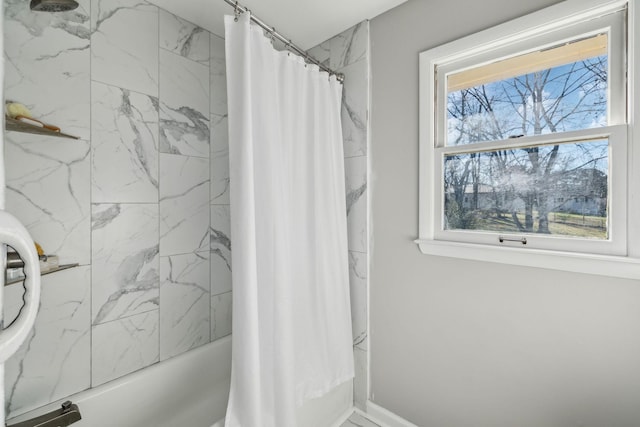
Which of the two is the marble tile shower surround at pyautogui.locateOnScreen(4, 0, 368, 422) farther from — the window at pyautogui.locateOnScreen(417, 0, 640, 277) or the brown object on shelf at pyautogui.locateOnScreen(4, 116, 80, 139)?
the window at pyautogui.locateOnScreen(417, 0, 640, 277)

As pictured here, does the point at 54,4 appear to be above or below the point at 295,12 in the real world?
below

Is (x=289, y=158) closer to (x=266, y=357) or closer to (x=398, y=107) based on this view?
(x=398, y=107)

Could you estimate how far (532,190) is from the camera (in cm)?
126

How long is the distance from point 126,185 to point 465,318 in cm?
189

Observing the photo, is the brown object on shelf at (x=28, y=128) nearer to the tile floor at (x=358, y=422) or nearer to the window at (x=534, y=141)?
the window at (x=534, y=141)

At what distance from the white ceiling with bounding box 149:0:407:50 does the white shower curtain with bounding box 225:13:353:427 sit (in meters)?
0.35

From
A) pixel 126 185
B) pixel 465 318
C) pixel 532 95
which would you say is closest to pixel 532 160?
pixel 532 95

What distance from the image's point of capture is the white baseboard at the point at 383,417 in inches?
64.2

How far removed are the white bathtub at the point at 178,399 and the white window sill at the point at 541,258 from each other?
1055 mm

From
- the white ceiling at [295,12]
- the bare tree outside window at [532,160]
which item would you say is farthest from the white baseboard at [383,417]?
the white ceiling at [295,12]

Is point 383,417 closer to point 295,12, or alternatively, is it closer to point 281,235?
point 281,235

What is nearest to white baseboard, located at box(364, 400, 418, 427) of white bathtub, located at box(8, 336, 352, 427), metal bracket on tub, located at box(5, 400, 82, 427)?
white bathtub, located at box(8, 336, 352, 427)

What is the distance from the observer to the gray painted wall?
1.09 m

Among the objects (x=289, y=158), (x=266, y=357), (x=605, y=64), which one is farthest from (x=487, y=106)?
(x=266, y=357)
